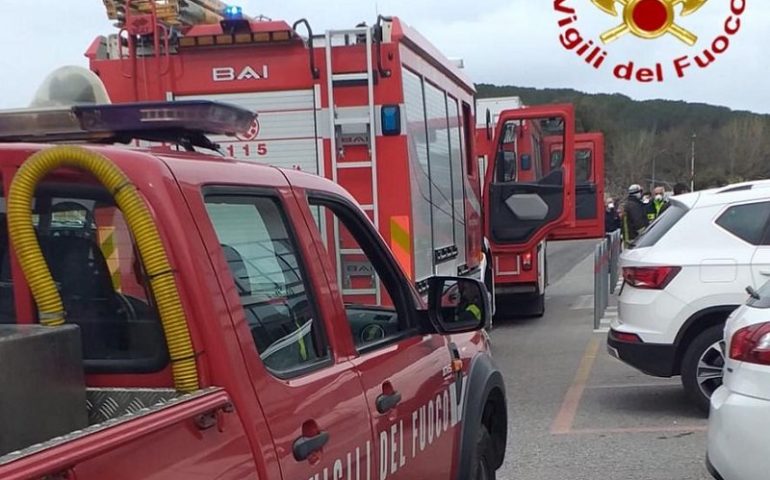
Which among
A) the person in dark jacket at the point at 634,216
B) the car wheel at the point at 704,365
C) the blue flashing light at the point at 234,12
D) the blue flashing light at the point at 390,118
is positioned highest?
the blue flashing light at the point at 234,12

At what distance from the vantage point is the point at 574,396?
26.8ft

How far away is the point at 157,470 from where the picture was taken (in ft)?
6.48

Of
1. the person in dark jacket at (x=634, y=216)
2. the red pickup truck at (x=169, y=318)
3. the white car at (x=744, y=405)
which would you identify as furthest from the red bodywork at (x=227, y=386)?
the person in dark jacket at (x=634, y=216)

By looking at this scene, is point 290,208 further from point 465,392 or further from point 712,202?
point 712,202

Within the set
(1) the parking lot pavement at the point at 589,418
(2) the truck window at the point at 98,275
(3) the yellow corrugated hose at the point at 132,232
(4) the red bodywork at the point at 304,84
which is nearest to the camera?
(3) the yellow corrugated hose at the point at 132,232

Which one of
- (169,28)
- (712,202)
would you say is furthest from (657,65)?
(169,28)

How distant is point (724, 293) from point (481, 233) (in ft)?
16.7

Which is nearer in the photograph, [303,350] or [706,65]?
[303,350]

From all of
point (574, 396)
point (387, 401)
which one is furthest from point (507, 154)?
point (387, 401)

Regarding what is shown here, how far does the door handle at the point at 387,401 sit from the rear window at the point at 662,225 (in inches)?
180

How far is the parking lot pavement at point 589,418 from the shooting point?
604cm

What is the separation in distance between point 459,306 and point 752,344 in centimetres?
151

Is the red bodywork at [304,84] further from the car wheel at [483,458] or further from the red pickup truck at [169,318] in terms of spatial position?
the red pickup truck at [169,318]

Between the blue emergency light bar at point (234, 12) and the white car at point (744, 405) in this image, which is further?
the blue emergency light bar at point (234, 12)
